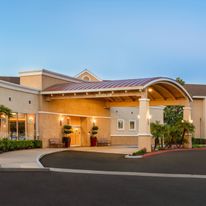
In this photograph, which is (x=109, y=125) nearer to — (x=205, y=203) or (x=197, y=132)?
(x=197, y=132)

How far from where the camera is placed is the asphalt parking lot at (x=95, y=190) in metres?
9.05

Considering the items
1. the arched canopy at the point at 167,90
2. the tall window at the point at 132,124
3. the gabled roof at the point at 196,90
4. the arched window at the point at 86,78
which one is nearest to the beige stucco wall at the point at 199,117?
the gabled roof at the point at 196,90

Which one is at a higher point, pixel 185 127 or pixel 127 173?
pixel 185 127

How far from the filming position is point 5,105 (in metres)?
26.5

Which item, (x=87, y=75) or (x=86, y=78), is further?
(x=87, y=75)

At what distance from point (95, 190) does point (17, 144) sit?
1708 cm

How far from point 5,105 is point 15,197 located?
699 inches

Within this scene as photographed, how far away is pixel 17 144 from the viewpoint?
2681 cm

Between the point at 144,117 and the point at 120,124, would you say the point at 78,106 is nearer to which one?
the point at 120,124

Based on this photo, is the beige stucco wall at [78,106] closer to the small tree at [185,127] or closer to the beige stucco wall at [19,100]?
the beige stucco wall at [19,100]

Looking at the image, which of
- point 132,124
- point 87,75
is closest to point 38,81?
point 87,75

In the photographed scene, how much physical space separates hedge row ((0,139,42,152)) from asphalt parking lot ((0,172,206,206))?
11118 millimetres

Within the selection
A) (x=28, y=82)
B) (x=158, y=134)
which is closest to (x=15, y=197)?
(x=158, y=134)

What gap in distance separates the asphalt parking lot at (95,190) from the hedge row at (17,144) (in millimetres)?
11118
